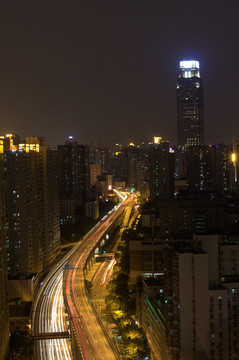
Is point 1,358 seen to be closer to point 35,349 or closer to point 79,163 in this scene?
point 35,349

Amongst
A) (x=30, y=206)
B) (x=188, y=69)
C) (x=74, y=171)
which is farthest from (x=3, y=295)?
(x=188, y=69)

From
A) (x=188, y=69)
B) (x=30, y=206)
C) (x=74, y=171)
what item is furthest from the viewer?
(x=188, y=69)

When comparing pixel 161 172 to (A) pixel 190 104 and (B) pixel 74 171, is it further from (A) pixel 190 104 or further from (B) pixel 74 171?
(A) pixel 190 104

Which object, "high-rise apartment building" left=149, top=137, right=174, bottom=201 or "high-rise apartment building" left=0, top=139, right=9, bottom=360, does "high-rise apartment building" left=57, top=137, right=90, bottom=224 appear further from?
"high-rise apartment building" left=0, top=139, right=9, bottom=360

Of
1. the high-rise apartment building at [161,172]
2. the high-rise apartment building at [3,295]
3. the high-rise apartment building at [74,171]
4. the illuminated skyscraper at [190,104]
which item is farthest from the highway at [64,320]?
the illuminated skyscraper at [190,104]

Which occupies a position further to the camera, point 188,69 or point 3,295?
point 188,69

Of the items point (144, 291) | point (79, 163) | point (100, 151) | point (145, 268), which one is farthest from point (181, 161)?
point (144, 291)
